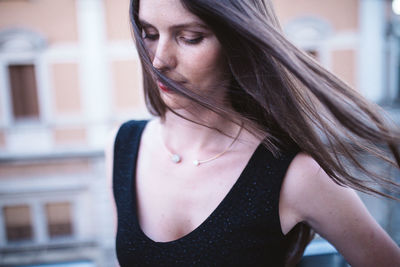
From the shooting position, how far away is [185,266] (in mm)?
627

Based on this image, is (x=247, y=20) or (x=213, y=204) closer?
(x=247, y=20)

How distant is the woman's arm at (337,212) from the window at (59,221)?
6.35 m

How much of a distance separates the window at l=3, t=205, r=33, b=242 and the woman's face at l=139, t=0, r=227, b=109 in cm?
659

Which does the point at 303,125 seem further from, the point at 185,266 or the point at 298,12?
the point at 298,12

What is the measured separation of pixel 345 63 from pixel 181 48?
564 cm

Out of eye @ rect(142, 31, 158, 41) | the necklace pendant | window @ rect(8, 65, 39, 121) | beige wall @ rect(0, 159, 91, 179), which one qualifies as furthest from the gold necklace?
window @ rect(8, 65, 39, 121)

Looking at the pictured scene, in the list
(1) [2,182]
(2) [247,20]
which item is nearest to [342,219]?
(2) [247,20]

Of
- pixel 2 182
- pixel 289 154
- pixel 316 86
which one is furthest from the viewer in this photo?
pixel 2 182

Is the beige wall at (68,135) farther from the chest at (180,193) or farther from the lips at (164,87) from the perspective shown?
the lips at (164,87)

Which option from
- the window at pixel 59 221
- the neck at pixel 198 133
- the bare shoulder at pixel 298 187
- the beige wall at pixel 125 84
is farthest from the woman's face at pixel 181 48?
the window at pixel 59 221

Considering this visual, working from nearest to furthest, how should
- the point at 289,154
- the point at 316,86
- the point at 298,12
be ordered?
the point at 316,86 → the point at 289,154 → the point at 298,12

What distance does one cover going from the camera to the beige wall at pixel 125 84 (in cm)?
540

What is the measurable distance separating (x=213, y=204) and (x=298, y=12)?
17.9 ft

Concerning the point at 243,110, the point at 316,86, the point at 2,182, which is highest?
the point at 316,86
